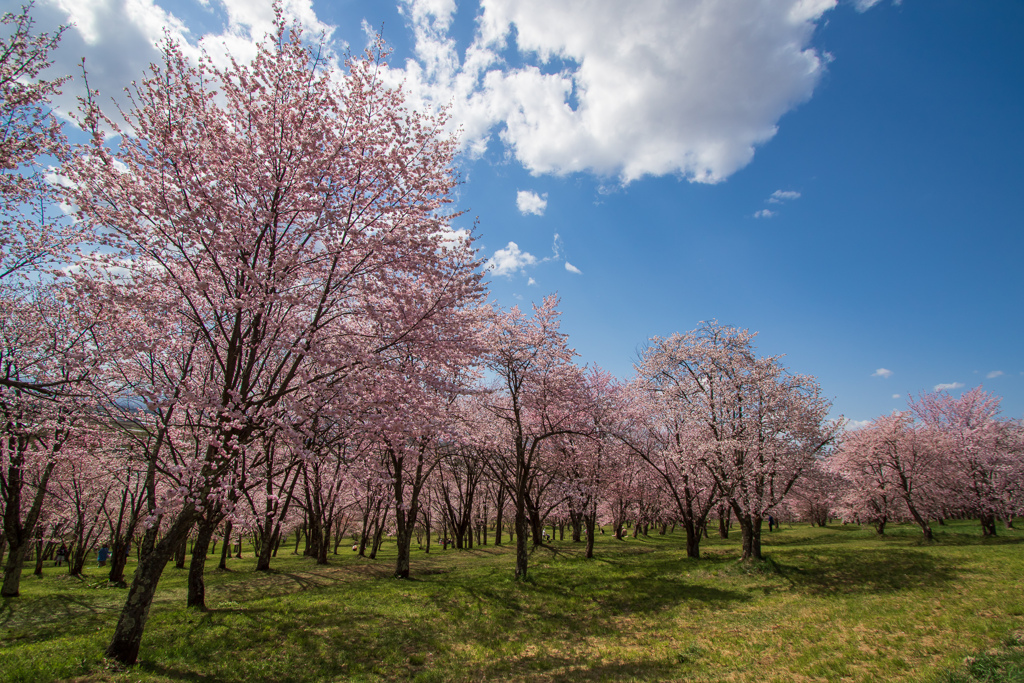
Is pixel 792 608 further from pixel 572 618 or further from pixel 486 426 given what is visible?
pixel 486 426

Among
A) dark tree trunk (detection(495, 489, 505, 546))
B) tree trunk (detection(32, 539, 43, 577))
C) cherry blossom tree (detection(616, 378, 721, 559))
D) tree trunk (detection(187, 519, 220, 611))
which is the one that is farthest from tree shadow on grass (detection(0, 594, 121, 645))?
dark tree trunk (detection(495, 489, 505, 546))

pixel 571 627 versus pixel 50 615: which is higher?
pixel 50 615

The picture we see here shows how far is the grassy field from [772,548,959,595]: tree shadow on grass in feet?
0.42

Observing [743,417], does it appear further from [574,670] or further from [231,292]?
[231,292]

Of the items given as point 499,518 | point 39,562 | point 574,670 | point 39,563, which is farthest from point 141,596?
point 39,562

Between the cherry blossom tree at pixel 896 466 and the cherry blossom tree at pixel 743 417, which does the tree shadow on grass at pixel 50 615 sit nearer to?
the cherry blossom tree at pixel 743 417

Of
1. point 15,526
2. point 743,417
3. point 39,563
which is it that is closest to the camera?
point 15,526

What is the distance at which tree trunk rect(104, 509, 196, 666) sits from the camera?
8.12 m

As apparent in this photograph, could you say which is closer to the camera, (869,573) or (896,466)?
(869,573)

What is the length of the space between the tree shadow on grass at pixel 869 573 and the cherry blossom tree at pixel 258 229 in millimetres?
16791

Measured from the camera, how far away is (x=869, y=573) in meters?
16.6

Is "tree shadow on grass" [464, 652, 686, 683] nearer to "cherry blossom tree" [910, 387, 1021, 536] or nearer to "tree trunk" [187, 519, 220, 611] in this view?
"tree trunk" [187, 519, 220, 611]

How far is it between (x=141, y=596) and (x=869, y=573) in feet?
79.0

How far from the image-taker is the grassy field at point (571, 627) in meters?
8.03
